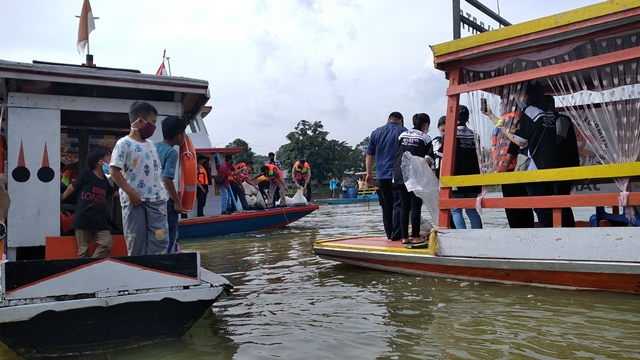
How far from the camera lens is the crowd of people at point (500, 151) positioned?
4.90 metres

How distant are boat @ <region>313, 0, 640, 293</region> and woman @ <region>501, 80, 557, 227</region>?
0.17 meters

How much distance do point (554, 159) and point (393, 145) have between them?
204cm

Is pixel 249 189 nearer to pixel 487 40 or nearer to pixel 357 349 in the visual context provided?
pixel 487 40

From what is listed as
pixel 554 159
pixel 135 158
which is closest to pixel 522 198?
pixel 554 159

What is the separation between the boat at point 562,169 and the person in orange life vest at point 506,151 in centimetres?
16

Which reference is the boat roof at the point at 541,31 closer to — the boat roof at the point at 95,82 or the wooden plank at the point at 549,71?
the wooden plank at the point at 549,71

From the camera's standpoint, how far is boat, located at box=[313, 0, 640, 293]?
167 inches

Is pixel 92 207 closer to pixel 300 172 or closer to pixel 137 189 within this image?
pixel 137 189

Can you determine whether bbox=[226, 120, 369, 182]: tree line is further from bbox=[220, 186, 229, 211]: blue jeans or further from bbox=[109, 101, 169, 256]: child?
bbox=[109, 101, 169, 256]: child

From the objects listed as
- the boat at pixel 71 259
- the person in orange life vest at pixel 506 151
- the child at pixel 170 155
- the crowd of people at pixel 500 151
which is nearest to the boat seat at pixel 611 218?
the crowd of people at pixel 500 151

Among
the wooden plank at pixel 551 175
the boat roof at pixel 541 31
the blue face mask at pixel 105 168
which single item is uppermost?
the boat roof at pixel 541 31

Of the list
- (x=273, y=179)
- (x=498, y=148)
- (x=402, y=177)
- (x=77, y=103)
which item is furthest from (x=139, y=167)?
(x=273, y=179)

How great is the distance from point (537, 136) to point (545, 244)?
106 cm

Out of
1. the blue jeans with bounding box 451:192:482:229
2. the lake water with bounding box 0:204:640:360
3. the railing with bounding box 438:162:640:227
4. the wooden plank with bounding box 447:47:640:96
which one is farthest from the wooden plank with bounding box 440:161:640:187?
the lake water with bounding box 0:204:640:360
